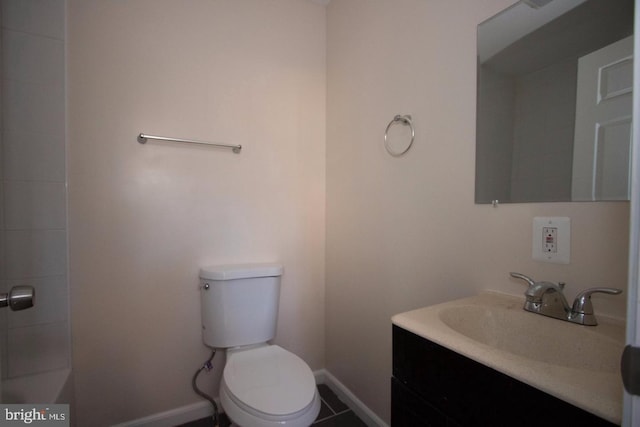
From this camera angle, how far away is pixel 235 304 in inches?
57.7

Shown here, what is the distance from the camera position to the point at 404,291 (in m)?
1.33

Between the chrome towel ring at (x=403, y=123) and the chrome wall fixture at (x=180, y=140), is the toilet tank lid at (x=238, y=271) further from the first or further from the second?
the chrome towel ring at (x=403, y=123)

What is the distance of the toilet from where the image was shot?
102 centimetres

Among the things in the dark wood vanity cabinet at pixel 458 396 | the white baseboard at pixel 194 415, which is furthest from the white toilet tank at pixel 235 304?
the dark wood vanity cabinet at pixel 458 396

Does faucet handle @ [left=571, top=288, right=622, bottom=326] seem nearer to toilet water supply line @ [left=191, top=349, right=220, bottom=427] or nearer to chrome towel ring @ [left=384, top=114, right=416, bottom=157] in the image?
chrome towel ring @ [left=384, top=114, right=416, bottom=157]

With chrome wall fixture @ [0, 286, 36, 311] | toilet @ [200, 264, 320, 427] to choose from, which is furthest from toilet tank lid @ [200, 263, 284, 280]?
chrome wall fixture @ [0, 286, 36, 311]

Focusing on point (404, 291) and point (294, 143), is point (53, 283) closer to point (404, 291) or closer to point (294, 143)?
point (294, 143)

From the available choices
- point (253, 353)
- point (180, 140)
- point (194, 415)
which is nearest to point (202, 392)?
point (194, 415)

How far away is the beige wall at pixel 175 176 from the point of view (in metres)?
1.35

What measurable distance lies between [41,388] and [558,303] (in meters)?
1.79

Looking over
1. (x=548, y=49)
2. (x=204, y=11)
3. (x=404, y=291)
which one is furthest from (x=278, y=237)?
(x=548, y=49)

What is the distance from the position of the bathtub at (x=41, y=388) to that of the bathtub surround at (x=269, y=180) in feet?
0.36

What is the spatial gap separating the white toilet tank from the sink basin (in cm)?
94

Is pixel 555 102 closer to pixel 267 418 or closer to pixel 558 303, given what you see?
pixel 558 303
